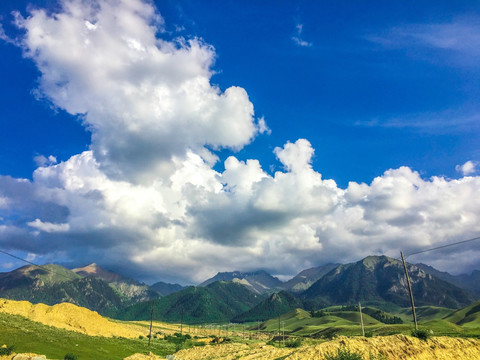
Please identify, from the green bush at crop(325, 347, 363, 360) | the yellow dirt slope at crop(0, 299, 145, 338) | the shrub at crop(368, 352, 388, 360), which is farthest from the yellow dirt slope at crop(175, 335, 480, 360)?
the yellow dirt slope at crop(0, 299, 145, 338)

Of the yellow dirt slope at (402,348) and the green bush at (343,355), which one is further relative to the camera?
the yellow dirt slope at (402,348)

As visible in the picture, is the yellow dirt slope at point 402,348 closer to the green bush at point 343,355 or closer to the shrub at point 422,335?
Result: the shrub at point 422,335

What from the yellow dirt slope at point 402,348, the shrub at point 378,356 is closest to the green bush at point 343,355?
the yellow dirt slope at point 402,348

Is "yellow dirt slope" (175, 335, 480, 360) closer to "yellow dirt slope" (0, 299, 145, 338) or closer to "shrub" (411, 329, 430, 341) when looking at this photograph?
"shrub" (411, 329, 430, 341)

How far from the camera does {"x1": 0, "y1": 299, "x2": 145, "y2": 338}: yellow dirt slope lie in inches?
4360

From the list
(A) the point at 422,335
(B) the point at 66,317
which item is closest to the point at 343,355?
(A) the point at 422,335

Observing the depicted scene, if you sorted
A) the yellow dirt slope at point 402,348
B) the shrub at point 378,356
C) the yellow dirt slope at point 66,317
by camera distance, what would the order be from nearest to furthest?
the shrub at point 378,356, the yellow dirt slope at point 402,348, the yellow dirt slope at point 66,317

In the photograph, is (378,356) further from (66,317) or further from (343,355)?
(66,317)

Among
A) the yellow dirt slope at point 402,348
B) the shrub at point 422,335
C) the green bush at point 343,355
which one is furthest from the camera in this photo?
the shrub at point 422,335

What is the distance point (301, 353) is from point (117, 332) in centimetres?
11682

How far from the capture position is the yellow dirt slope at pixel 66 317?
110750mm

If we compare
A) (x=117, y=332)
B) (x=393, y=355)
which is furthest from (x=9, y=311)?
(x=393, y=355)

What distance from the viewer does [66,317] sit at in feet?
398

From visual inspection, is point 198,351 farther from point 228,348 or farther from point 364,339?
point 364,339
